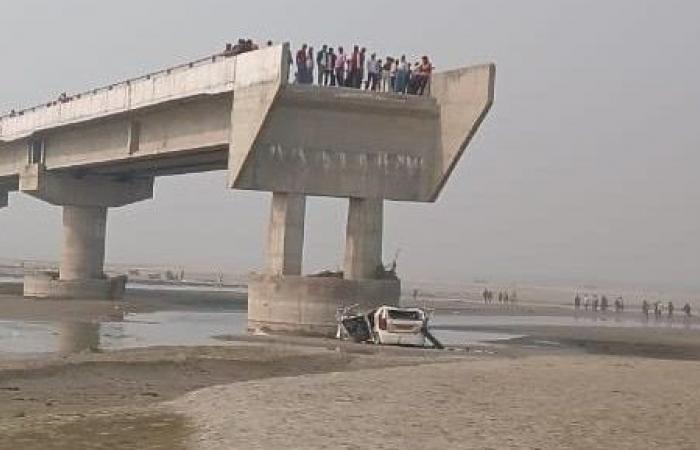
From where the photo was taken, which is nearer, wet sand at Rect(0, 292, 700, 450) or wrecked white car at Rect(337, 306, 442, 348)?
wet sand at Rect(0, 292, 700, 450)

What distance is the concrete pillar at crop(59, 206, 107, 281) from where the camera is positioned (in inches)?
2261

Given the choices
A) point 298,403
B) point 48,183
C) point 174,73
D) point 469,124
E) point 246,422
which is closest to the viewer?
point 246,422

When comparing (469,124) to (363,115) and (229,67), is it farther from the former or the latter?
(229,67)

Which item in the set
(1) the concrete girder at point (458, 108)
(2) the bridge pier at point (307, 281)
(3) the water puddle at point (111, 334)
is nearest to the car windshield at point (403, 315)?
(2) the bridge pier at point (307, 281)

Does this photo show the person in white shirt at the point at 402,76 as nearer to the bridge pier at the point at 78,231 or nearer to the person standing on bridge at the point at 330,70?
the person standing on bridge at the point at 330,70

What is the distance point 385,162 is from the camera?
122 ft

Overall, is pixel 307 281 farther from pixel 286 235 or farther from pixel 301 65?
pixel 301 65

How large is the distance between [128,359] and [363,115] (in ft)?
53.0

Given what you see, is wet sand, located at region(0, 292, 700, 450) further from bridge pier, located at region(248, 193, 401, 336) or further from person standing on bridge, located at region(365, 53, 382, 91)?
person standing on bridge, located at region(365, 53, 382, 91)

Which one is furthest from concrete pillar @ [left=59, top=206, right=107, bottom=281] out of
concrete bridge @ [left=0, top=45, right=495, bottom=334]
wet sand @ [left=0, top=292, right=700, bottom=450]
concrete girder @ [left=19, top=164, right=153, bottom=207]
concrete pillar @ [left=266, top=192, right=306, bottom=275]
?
wet sand @ [left=0, top=292, right=700, bottom=450]

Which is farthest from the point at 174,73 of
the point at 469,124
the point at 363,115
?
the point at 469,124

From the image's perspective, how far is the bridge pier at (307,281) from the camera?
34625 millimetres

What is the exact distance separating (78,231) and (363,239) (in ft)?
87.3

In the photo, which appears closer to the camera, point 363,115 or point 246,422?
point 246,422
